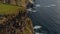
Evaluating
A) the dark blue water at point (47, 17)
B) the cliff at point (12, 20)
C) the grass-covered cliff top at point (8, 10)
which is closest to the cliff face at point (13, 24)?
the cliff at point (12, 20)

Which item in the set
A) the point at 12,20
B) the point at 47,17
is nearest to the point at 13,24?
the point at 12,20

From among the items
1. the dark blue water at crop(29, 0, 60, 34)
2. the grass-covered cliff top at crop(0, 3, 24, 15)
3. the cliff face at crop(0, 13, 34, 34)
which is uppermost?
the grass-covered cliff top at crop(0, 3, 24, 15)

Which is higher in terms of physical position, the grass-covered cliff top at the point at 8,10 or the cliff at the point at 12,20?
the grass-covered cliff top at the point at 8,10

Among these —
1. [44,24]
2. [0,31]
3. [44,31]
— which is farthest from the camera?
[44,24]

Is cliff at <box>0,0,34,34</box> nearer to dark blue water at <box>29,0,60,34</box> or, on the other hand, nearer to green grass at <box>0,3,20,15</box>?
green grass at <box>0,3,20,15</box>

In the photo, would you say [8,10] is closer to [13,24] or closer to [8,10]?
[8,10]

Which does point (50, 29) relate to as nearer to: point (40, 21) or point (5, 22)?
point (40, 21)

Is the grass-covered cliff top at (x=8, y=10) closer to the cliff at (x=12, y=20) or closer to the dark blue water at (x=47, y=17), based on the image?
the cliff at (x=12, y=20)

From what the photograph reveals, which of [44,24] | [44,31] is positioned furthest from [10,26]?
[44,24]

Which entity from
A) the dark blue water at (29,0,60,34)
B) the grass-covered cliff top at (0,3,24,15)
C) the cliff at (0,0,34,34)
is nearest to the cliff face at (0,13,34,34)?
the cliff at (0,0,34,34)
